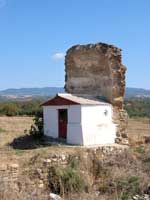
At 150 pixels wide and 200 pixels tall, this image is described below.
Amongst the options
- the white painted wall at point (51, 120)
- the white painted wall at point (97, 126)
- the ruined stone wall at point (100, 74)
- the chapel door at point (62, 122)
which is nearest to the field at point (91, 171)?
the white painted wall at point (97, 126)

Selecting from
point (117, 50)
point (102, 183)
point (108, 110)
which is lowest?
point (102, 183)

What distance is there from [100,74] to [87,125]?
3.36 meters

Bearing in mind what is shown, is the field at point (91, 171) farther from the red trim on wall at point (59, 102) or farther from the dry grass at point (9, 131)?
the dry grass at point (9, 131)

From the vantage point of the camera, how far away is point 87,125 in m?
19.4

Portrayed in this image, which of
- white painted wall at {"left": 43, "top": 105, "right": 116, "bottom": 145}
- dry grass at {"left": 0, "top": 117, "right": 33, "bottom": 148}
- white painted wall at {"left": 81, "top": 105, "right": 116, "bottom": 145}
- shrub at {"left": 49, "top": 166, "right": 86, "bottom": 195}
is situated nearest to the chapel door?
white painted wall at {"left": 43, "top": 105, "right": 116, "bottom": 145}

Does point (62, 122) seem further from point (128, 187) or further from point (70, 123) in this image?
point (128, 187)

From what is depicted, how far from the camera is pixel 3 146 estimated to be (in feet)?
63.5

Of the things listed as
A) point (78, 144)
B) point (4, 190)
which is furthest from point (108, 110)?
point (4, 190)

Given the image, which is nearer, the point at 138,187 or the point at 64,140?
the point at 138,187

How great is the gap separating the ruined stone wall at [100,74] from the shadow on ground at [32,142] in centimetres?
315

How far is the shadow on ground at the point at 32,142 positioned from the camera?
1934 cm

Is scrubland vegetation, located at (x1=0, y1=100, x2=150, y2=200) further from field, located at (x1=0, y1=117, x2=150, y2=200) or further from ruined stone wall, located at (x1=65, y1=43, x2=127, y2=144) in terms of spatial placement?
ruined stone wall, located at (x1=65, y1=43, x2=127, y2=144)

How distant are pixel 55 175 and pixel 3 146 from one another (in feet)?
16.8

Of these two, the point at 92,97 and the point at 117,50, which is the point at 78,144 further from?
the point at 117,50
